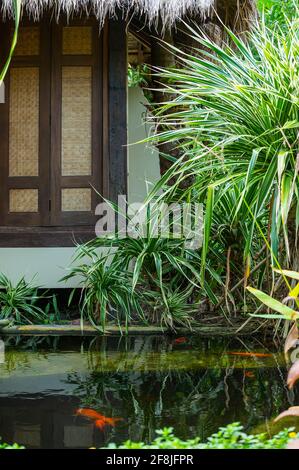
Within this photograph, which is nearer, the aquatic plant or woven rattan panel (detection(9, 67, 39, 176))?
the aquatic plant

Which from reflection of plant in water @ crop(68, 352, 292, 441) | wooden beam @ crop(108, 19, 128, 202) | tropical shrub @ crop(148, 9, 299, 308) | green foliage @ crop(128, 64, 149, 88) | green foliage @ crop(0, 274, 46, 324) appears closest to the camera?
reflection of plant in water @ crop(68, 352, 292, 441)

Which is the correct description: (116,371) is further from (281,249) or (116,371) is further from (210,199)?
(281,249)

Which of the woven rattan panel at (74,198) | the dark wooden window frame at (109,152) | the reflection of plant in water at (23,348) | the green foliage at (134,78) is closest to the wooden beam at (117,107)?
the dark wooden window frame at (109,152)

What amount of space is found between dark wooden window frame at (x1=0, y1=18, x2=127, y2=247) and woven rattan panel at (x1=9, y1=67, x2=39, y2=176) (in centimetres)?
24

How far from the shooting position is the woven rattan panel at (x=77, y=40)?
6031 mm

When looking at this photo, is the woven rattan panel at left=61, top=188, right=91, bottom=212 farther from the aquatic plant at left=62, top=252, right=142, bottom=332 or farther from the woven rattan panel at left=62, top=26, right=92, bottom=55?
the woven rattan panel at left=62, top=26, right=92, bottom=55

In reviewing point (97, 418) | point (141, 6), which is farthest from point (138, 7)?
point (97, 418)

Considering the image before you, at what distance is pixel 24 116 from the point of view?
237 inches

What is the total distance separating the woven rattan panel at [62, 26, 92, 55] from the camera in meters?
6.03

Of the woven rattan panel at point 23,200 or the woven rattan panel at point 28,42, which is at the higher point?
the woven rattan panel at point 28,42

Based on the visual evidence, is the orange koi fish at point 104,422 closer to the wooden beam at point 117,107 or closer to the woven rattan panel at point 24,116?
the wooden beam at point 117,107

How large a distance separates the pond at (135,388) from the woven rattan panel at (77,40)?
270 centimetres

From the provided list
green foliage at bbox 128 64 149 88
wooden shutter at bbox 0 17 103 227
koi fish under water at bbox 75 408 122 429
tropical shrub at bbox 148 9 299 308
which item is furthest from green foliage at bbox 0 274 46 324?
green foliage at bbox 128 64 149 88

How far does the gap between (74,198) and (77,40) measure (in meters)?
1.40
